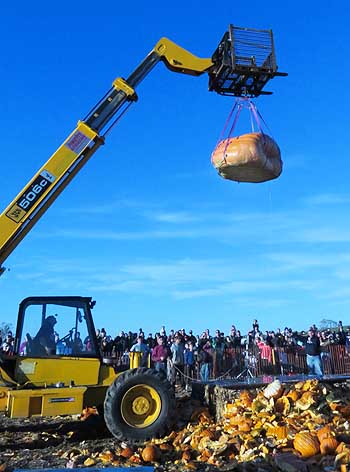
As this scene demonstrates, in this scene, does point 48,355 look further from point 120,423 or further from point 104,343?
point 104,343

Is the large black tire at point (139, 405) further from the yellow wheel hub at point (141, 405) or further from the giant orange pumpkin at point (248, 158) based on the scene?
the giant orange pumpkin at point (248, 158)

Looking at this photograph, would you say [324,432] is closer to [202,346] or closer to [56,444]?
[56,444]

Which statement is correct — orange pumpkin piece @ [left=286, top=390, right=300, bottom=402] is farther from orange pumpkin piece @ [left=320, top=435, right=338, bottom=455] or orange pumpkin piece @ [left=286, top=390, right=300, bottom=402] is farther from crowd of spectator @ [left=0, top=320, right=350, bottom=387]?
crowd of spectator @ [left=0, top=320, right=350, bottom=387]

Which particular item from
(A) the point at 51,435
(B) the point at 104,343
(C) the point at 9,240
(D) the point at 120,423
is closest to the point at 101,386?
(D) the point at 120,423

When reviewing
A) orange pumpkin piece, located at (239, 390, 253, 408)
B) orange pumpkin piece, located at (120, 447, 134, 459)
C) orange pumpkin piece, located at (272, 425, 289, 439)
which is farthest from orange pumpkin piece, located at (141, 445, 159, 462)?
orange pumpkin piece, located at (239, 390, 253, 408)

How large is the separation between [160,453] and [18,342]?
3.43 metres

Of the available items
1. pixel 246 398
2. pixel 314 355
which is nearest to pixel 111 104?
pixel 246 398

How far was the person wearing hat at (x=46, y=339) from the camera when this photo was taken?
9484 millimetres

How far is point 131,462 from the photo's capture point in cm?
740

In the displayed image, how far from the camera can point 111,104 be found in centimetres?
1061

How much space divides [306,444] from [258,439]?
0.82 m

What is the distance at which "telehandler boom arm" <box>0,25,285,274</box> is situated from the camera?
9.56m

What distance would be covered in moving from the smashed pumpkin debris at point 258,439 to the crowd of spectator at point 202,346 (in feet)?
21.3

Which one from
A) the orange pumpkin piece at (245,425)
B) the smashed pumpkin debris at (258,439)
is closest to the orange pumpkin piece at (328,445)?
the smashed pumpkin debris at (258,439)
